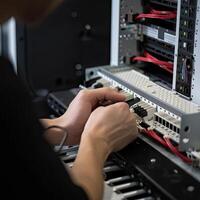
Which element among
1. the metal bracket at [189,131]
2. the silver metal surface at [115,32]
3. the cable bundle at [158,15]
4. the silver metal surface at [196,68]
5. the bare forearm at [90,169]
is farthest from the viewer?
the silver metal surface at [115,32]

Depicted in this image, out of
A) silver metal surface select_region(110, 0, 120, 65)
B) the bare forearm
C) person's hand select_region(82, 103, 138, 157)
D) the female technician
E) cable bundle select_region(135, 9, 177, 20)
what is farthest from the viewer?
silver metal surface select_region(110, 0, 120, 65)

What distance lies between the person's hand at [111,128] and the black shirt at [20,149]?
1.44ft

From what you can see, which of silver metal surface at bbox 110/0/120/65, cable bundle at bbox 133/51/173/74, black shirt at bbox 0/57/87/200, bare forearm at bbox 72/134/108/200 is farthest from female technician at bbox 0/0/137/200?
silver metal surface at bbox 110/0/120/65

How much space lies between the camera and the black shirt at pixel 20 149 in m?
0.94

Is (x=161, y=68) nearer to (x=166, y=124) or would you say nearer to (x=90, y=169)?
(x=166, y=124)

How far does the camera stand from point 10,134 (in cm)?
94

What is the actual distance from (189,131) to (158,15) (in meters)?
0.58

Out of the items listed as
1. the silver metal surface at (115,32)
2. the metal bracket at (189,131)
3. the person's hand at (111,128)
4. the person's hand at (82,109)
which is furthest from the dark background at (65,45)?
the metal bracket at (189,131)

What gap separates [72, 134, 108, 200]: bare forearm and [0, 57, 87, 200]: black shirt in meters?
0.21

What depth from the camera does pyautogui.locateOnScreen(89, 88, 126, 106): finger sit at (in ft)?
5.49

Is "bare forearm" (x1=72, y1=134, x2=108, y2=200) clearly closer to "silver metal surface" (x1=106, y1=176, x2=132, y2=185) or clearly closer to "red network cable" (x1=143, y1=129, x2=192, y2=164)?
"silver metal surface" (x1=106, y1=176, x2=132, y2=185)

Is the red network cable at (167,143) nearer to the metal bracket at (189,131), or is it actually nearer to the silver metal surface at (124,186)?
the metal bracket at (189,131)

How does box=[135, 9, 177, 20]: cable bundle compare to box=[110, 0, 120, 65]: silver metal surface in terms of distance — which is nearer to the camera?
box=[135, 9, 177, 20]: cable bundle

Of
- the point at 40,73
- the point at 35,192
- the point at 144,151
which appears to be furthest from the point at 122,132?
the point at 40,73
